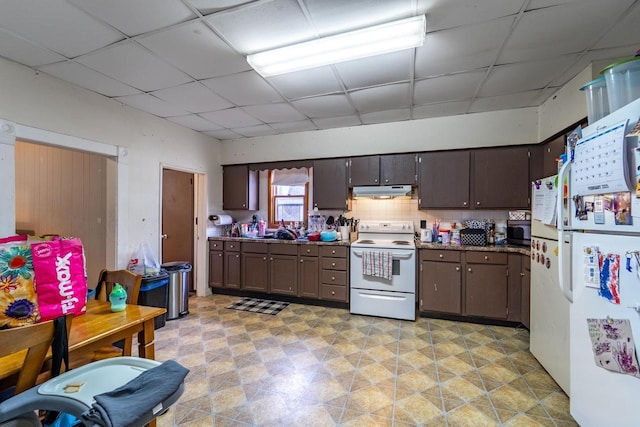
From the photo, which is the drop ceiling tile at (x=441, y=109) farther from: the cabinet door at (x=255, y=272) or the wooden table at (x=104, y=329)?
the wooden table at (x=104, y=329)

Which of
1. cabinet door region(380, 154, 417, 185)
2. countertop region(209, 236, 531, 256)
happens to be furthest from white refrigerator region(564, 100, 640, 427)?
cabinet door region(380, 154, 417, 185)

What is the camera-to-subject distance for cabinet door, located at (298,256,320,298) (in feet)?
12.8

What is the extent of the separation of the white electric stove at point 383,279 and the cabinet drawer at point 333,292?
0.47ft

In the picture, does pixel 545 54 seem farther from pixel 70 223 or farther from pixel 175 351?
pixel 70 223

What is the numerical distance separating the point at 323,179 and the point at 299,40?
229 centimetres

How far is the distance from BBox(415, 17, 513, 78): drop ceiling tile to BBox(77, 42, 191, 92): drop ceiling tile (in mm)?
2147

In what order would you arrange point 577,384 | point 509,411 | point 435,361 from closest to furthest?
point 577,384
point 509,411
point 435,361

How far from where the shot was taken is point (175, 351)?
266 centimetres

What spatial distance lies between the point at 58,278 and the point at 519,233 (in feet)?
14.0

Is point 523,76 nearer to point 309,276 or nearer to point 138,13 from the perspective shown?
point 138,13

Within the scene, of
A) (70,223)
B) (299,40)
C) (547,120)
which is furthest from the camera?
(70,223)

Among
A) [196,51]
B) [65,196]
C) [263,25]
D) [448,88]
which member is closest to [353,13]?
[263,25]

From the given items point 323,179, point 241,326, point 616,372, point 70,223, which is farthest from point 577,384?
point 70,223

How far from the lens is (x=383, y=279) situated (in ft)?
11.5
